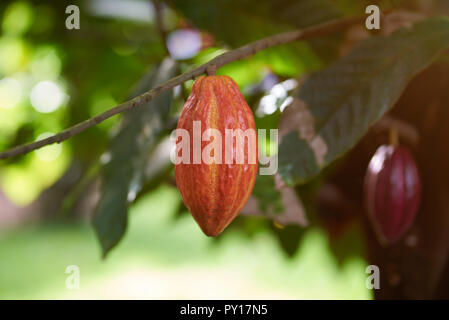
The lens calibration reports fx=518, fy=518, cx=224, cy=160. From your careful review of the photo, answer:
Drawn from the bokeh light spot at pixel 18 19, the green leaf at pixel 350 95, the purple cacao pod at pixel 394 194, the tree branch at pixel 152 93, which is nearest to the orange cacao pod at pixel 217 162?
the tree branch at pixel 152 93

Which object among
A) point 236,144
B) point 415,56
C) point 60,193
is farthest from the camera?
point 60,193

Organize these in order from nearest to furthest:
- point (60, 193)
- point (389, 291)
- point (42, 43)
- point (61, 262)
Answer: point (389, 291)
point (42, 43)
point (61, 262)
point (60, 193)

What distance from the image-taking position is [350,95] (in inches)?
17.3

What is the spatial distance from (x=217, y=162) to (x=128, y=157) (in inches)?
10.7

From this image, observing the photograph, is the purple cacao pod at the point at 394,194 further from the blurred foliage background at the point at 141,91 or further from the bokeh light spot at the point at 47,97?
the bokeh light spot at the point at 47,97

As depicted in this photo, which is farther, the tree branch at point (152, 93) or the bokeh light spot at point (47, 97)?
the bokeh light spot at point (47, 97)

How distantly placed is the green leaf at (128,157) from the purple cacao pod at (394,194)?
0.22m

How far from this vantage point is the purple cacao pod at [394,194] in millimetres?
481

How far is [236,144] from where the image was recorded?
270mm

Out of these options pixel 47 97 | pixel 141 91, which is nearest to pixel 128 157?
pixel 141 91

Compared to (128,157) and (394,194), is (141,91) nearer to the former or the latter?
(128,157)
